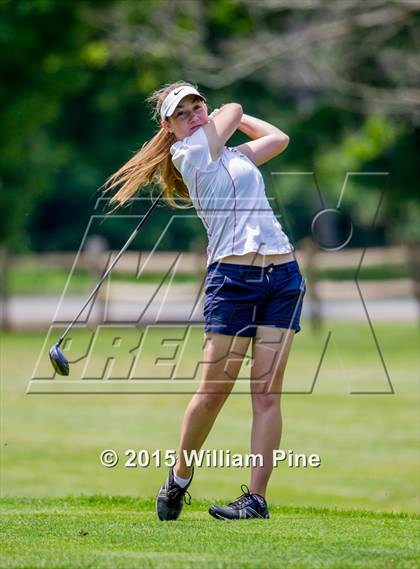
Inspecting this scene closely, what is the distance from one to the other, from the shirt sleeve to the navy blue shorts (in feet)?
1.49

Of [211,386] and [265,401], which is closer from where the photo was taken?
[211,386]

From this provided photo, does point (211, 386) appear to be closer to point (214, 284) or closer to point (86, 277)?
point (214, 284)

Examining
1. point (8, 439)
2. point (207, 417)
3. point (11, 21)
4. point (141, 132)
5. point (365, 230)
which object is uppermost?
point (207, 417)

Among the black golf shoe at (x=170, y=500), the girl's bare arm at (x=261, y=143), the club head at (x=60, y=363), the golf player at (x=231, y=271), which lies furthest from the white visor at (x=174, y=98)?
the black golf shoe at (x=170, y=500)

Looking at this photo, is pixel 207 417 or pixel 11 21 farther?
pixel 11 21

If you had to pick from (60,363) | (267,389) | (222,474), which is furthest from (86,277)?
(267,389)

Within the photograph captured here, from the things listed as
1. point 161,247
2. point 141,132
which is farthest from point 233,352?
point 141,132

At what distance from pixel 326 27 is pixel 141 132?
28232 mm

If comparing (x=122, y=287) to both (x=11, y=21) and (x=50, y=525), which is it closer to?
(x=11, y=21)

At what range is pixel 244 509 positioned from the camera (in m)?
6.49

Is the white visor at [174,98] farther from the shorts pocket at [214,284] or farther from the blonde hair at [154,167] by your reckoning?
the shorts pocket at [214,284]

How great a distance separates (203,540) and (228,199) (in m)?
1.56

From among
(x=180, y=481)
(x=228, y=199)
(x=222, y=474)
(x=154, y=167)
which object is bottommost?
(x=222, y=474)

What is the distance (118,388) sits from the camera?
56.3ft
